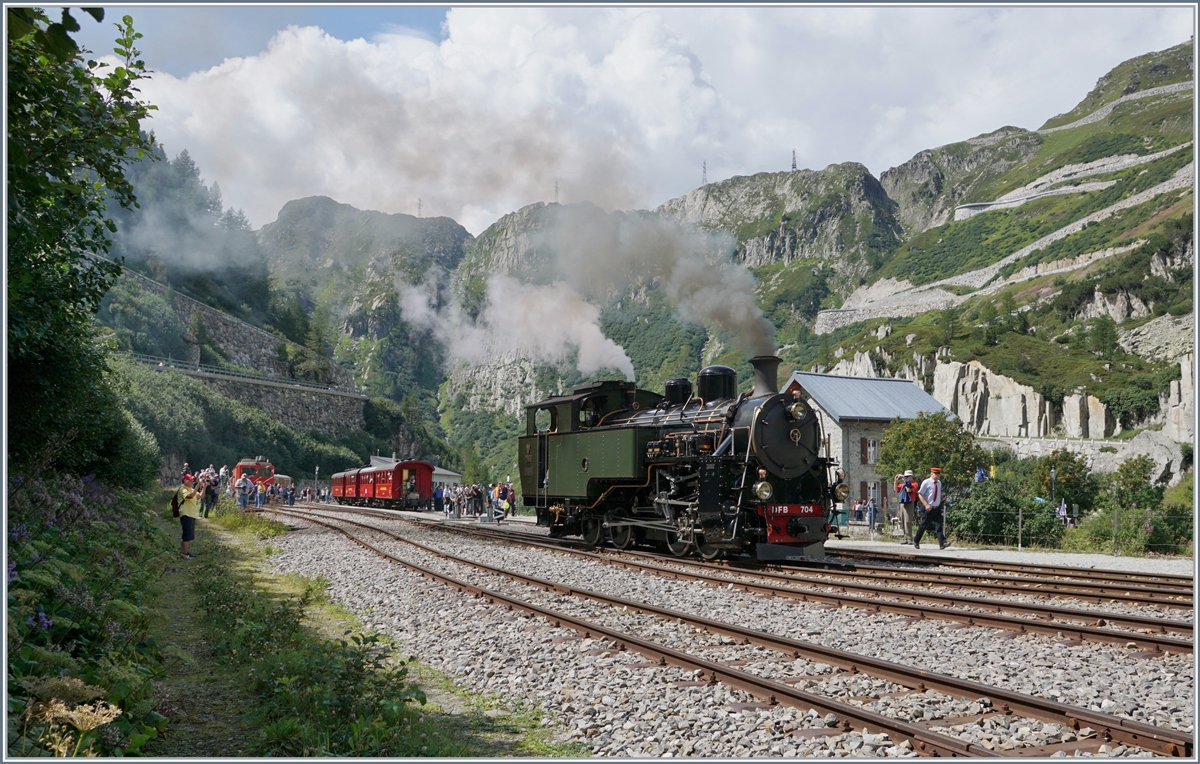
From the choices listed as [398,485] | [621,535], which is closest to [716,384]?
[621,535]

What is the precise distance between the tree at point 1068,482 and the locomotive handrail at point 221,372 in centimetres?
5797

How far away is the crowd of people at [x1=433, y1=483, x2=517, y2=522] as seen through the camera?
36.8 m

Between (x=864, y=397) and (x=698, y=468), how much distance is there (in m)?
27.1

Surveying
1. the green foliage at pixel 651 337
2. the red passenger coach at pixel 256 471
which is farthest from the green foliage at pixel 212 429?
the green foliage at pixel 651 337

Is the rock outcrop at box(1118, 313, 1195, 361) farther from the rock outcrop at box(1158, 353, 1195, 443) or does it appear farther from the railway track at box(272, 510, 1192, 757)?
the railway track at box(272, 510, 1192, 757)

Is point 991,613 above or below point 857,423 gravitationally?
below

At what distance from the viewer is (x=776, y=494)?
49.4ft

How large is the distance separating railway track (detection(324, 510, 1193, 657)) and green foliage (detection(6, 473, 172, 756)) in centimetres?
775

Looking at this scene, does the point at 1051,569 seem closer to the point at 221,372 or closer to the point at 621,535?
the point at 621,535

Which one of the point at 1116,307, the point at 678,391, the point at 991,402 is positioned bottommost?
the point at 678,391

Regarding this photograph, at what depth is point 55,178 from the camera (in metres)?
8.04

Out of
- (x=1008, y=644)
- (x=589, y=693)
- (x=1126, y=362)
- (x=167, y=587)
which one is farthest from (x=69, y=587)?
(x=1126, y=362)

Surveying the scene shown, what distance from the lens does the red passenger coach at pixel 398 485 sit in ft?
155

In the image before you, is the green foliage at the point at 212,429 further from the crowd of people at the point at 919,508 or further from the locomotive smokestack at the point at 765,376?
the crowd of people at the point at 919,508
